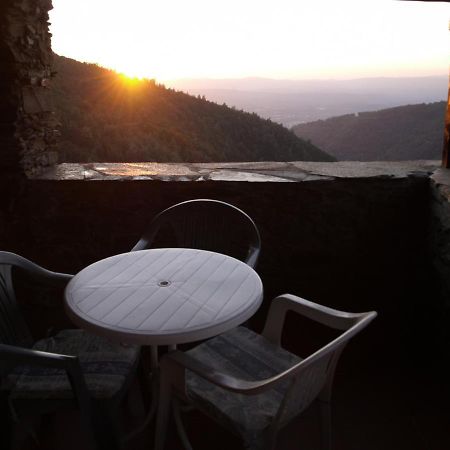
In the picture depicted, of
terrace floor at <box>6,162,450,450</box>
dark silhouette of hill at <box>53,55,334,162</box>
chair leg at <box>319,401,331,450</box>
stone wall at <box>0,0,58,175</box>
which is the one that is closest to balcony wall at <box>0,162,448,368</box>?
terrace floor at <box>6,162,450,450</box>

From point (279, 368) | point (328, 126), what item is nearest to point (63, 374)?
point (279, 368)

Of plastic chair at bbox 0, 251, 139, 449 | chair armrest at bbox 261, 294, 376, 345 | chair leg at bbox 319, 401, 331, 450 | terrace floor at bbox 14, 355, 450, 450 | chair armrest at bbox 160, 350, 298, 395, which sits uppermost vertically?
chair armrest at bbox 261, 294, 376, 345

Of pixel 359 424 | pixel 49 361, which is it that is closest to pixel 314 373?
pixel 49 361

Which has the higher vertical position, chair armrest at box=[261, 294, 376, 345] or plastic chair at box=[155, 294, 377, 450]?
chair armrest at box=[261, 294, 376, 345]

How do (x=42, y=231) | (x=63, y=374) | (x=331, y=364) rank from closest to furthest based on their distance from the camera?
(x=331, y=364) → (x=63, y=374) → (x=42, y=231)

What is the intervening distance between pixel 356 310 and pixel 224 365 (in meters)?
1.33

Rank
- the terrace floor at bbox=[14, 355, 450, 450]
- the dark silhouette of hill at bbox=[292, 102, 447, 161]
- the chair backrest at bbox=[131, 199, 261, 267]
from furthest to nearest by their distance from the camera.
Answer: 1. the dark silhouette of hill at bbox=[292, 102, 447, 161]
2. the chair backrest at bbox=[131, 199, 261, 267]
3. the terrace floor at bbox=[14, 355, 450, 450]

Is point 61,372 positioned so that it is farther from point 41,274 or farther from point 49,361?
point 41,274

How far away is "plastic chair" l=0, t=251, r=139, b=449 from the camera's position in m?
1.56

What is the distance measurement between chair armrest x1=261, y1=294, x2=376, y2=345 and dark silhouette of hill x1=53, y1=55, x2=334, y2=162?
7932 millimetres

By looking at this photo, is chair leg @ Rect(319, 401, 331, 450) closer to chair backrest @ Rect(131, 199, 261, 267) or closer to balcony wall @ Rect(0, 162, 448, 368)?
chair backrest @ Rect(131, 199, 261, 267)

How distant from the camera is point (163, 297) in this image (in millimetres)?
1726

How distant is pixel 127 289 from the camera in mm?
1788

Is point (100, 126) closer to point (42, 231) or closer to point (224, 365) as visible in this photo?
point (42, 231)
